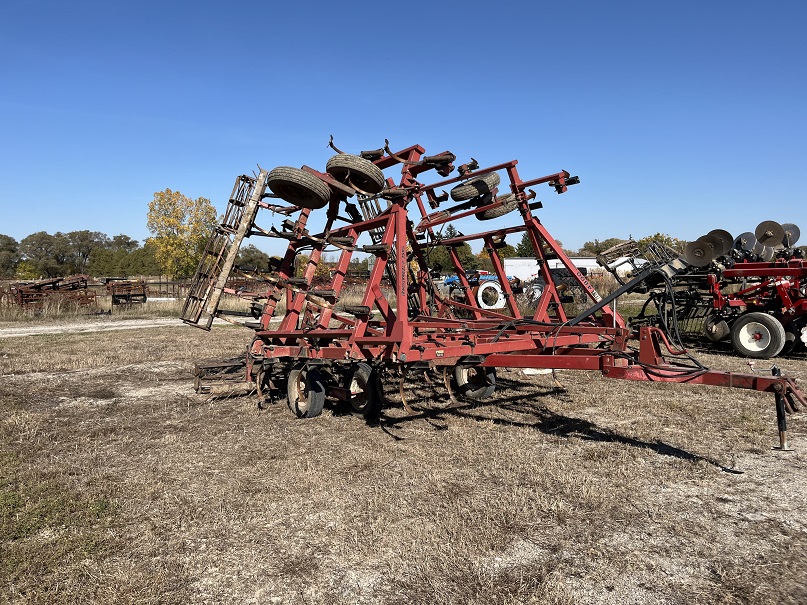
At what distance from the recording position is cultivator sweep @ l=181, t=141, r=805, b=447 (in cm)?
580

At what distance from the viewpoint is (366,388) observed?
659cm

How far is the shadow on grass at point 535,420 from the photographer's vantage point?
18.2 ft

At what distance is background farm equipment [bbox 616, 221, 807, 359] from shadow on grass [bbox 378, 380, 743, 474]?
5.14 metres

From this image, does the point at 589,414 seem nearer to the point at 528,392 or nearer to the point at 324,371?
the point at 528,392

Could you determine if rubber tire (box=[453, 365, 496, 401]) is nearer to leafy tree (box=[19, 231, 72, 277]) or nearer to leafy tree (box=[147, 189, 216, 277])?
leafy tree (box=[147, 189, 216, 277])

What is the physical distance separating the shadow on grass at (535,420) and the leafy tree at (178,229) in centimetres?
4208

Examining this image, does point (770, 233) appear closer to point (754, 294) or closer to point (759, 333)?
point (754, 294)

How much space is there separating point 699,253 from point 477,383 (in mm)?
3698

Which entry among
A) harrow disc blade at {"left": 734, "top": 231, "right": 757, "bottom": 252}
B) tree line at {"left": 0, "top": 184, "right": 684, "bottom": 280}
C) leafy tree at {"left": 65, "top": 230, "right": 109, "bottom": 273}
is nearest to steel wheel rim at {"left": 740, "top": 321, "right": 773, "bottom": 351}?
harrow disc blade at {"left": 734, "top": 231, "right": 757, "bottom": 252}

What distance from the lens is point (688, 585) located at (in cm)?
310

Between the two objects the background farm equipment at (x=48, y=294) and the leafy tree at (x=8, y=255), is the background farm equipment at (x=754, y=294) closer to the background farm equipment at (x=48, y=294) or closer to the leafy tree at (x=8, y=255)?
the background farm equipment at (x=48, y=294)

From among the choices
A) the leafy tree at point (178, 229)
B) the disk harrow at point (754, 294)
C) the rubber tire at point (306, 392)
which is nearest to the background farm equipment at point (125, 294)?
the leafy tree at point (178, 229)

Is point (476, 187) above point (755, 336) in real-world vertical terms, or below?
above

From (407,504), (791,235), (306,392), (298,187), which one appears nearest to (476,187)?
(298,187)
